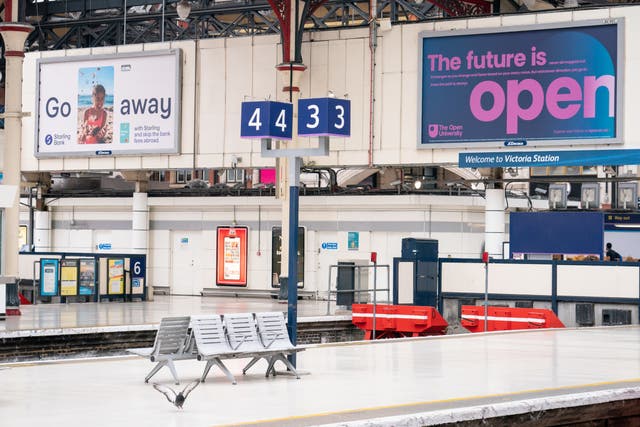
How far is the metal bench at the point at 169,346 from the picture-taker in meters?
14.0

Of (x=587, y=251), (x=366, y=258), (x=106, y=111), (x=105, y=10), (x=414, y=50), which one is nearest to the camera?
(x=587, y=251)

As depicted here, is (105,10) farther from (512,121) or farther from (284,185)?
(512,121)

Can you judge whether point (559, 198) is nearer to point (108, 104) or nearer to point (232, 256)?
point (232, 256)

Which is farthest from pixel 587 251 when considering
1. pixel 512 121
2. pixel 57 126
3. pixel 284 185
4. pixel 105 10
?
pixel 105 10

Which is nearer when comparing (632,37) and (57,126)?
(632,37)

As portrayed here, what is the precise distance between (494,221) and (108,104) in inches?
433

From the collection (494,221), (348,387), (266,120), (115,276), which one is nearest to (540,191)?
(494,221)

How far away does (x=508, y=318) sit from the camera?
26047mm

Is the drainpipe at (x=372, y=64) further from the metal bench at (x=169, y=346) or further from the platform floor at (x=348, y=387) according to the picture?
the metal bench at (x=169, y=346)

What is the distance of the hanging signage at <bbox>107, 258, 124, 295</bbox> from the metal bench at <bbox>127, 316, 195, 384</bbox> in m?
19.6

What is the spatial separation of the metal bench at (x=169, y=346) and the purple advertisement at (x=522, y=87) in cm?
1545

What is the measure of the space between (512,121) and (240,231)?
39.1 ft

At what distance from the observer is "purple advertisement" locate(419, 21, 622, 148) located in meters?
27.4

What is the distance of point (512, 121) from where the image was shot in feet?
93.1
